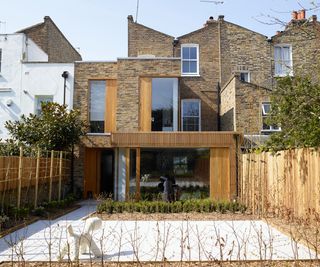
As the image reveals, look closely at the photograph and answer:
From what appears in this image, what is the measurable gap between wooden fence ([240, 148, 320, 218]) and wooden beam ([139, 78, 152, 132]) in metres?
5.44

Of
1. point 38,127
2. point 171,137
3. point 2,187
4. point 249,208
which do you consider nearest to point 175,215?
point 249,208

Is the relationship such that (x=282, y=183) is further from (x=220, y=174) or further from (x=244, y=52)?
(x=244, y=52)

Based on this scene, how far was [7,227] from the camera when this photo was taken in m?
10.6

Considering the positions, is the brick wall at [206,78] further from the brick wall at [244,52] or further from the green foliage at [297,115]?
the green foliage at [297,115]

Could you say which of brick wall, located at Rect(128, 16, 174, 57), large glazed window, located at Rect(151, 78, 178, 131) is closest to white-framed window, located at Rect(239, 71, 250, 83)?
brick wall, located at Rect(128, 16, 174, 57)

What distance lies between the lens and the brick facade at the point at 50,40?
76.0ft

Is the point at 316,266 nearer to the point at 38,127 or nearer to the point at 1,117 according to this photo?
the point at 38,127

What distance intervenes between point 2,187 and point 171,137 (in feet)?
24.5

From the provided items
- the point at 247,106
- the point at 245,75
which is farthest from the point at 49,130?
the point at 245,75

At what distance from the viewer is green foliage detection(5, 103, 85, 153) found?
1803 centimetres

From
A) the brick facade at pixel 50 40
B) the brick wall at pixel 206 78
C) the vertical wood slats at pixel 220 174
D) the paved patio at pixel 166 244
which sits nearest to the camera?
the paved patio at pixel 166 244

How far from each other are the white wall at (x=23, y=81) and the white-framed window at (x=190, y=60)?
6648 mm

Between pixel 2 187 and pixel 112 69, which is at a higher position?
pixel 112 69

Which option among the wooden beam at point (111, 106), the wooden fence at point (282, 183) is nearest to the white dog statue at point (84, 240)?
the wooden fence at point (282, 183)
